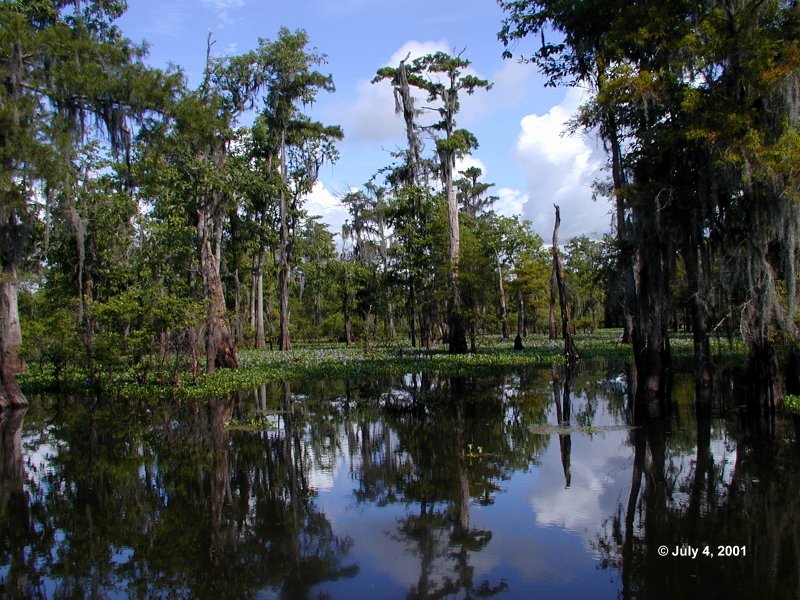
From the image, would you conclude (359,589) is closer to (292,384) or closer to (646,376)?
(646,376)

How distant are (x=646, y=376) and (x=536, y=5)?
8.69 meters

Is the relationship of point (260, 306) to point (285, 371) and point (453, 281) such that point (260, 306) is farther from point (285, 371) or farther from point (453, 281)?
point (285, 371)

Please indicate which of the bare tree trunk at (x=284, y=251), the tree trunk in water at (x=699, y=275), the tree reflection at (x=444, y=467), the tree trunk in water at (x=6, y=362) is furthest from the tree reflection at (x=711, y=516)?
the bare tree trunk at (x=284, y=251)

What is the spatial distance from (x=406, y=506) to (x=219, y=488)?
8.25 feet

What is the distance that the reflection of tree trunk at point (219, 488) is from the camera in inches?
251

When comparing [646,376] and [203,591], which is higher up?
[646,376]

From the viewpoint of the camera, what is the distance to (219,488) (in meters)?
8.40

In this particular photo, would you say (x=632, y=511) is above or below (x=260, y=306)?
below

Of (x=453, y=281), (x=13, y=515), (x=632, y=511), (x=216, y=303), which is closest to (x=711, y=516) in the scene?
(x=632, y=511)

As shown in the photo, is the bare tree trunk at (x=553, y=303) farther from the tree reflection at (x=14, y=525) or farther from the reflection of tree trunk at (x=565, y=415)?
the tree reflection at (x=14, y=525)

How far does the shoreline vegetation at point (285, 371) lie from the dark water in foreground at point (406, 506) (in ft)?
13.4

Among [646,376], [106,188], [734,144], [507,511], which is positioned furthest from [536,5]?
[106,188]

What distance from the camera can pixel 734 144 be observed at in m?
10.4

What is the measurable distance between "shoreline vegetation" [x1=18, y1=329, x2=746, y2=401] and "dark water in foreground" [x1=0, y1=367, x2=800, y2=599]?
4.09 m
